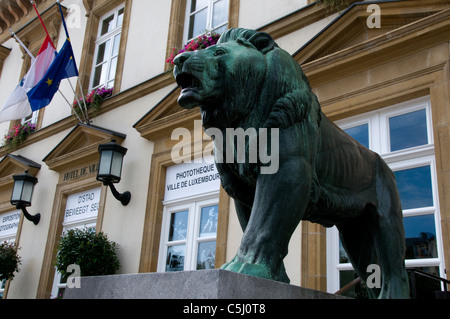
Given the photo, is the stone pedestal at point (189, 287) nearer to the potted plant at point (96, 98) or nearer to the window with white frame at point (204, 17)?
the window with white frame at point (204, 17)

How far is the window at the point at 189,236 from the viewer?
7.84 meters

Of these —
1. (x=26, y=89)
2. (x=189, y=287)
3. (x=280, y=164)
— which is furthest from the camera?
(x=26, y=89)

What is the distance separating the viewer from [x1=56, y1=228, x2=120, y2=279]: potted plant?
26.9ft

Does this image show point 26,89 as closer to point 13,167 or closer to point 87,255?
point 13,167

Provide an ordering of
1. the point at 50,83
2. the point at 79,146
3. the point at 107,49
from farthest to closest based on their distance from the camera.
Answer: the point at 107,49
the point at 79,146
the point at 50,83

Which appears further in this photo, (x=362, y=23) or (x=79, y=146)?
(x=79, y=146)

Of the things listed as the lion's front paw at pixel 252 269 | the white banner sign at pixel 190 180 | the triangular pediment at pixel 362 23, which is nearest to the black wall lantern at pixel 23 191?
the white banner sign at pixel 190 180

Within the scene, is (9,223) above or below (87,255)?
above

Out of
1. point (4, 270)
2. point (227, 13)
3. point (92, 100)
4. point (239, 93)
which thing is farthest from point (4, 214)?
point (239, 93)

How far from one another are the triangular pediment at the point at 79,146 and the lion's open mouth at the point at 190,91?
25.2 ft

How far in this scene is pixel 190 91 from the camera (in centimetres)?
207

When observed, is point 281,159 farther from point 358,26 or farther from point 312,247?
point 358,26

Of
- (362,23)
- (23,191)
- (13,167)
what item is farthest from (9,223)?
(362,23)

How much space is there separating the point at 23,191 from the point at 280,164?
953 cm
